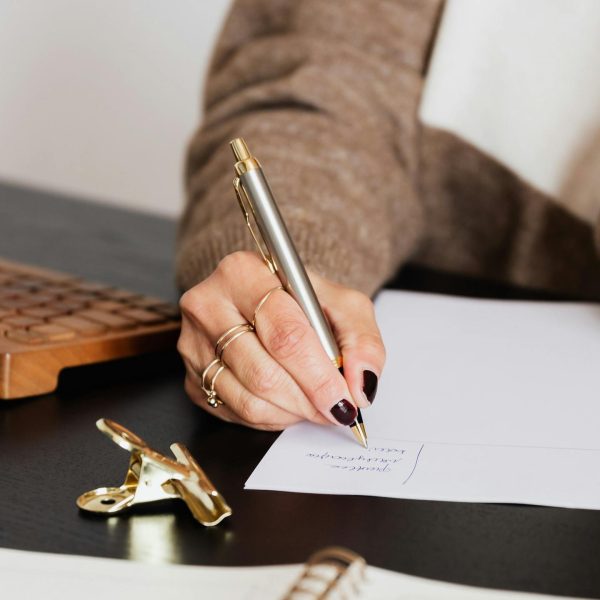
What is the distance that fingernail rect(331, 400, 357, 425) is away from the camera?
1.60ft

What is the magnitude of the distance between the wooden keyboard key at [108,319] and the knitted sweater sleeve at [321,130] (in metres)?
0.08

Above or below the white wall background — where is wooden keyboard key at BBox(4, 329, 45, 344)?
above

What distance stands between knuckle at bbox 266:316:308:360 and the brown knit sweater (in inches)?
11.9

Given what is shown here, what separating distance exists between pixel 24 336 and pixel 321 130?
401 millimetres

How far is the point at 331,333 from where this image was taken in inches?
20.3

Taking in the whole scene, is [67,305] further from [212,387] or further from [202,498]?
[202,498]

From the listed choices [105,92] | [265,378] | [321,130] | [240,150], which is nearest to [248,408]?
[265,378]

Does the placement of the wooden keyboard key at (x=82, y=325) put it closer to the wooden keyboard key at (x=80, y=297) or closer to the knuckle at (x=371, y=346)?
the wooden keyboard key at (x=80, y=297)

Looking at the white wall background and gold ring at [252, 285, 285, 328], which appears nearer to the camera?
gold ring at [252, 285, 285, 328]

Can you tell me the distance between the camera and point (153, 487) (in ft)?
1.38

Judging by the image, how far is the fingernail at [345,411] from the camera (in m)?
0.49

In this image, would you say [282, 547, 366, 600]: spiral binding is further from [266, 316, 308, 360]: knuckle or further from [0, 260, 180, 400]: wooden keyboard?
[0, 260, 180, 400]: wooden keyboard

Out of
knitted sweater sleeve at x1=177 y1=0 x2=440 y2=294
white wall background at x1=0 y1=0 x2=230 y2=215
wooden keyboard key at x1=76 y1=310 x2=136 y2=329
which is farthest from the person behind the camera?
white wall background at x1=0 y1=0 x2=230 y2=215

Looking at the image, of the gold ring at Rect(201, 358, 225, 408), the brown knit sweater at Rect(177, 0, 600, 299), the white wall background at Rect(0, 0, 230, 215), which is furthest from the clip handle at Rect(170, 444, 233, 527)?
the white wall background at Rect(0, 0, 230, 215)
